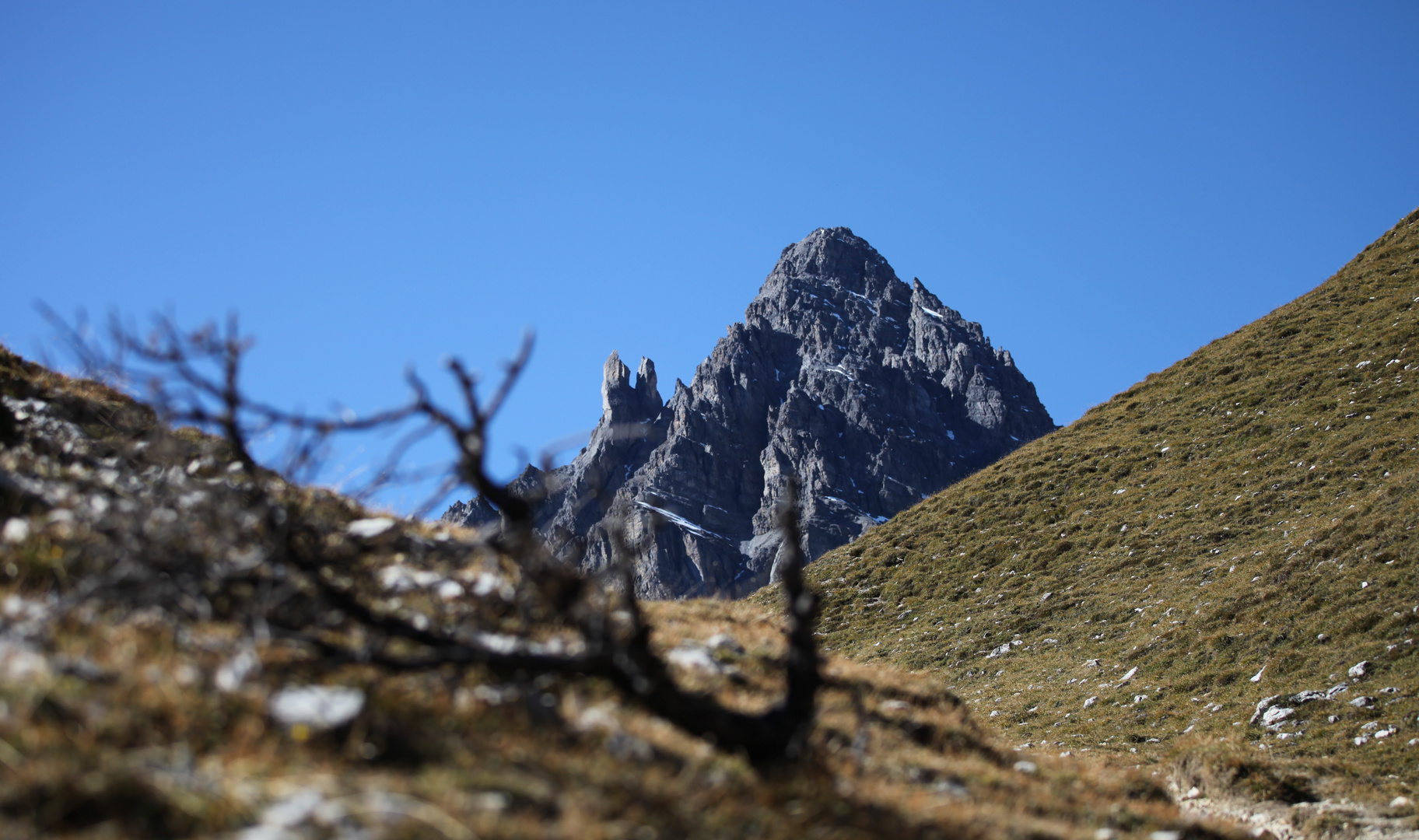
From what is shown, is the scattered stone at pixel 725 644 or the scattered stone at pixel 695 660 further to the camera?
the scattered stone at pixel 725 644

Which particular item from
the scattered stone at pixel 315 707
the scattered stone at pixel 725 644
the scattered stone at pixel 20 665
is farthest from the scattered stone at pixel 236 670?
the scattered stone at pixel 725 644

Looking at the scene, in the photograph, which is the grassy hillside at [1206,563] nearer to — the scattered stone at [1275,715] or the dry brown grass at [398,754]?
the scattered stone at [1275,715]

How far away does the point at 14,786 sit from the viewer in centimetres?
405

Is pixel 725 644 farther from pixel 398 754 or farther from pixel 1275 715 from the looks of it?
pixel 1275 715

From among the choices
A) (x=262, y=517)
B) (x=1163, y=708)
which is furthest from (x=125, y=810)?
(x=1163, y=708)

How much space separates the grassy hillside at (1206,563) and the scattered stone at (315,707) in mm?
14511

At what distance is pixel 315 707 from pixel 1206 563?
95.7ft

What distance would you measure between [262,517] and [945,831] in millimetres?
6997

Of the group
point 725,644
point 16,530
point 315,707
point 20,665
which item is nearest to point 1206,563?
point 725,644

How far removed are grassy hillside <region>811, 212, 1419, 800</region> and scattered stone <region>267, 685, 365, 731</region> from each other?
1451 centimetres

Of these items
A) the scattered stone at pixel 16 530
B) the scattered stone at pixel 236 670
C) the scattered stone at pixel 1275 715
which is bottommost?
the scattered stone at pixel 1275 715

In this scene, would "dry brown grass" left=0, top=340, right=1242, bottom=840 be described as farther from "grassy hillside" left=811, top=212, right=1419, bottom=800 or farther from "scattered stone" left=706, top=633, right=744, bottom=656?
"grassy hillside" left=811, top=212, right=1419, bottom=800

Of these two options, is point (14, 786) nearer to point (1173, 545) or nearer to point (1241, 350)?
point (1173, 545)

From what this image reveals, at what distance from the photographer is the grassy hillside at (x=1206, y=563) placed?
19328 millimetres
